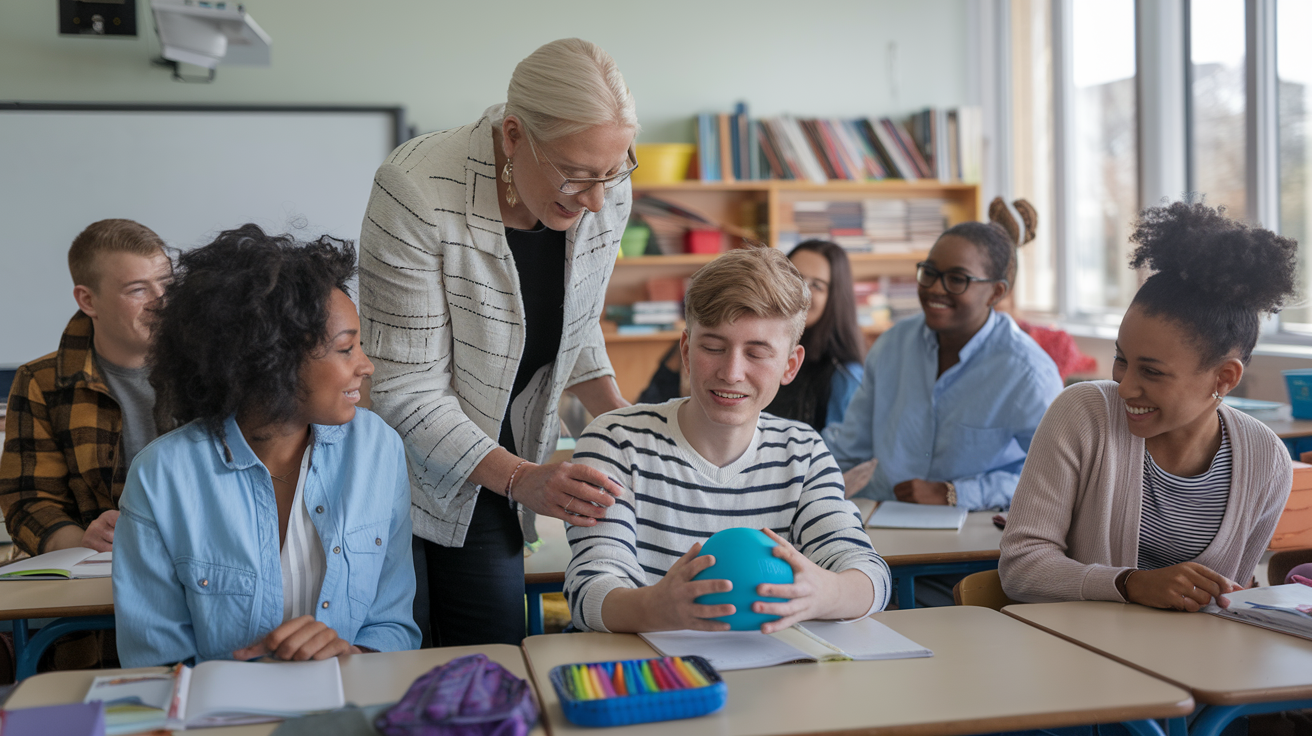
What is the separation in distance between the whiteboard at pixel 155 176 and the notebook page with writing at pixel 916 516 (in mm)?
3395

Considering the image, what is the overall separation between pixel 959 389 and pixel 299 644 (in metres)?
1.93

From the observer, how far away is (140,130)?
4.66 meters

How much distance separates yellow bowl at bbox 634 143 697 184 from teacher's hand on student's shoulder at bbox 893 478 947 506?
2.82 metres

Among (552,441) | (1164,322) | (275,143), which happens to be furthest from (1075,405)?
(275,143)

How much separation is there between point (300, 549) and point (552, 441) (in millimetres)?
582

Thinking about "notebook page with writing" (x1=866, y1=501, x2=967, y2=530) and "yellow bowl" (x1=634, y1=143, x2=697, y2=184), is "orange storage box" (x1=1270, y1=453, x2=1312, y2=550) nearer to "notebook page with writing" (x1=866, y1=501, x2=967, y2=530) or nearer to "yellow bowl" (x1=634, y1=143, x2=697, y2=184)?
"notebook page with writing" (x1=866, y1=501, x2=967, y2=530)

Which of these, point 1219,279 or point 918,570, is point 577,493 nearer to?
point 918,570

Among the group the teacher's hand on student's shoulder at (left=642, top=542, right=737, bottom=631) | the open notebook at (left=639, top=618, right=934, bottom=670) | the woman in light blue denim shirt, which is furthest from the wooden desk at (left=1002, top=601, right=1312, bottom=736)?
the woman in light blue denim shirt

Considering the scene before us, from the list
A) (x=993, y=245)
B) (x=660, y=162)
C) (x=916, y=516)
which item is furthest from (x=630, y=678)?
(x=660, y=162)

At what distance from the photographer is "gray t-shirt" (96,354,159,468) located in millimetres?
2451

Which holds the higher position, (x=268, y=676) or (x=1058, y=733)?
(x=268, y=676)

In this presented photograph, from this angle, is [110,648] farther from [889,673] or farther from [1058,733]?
[1058,733]

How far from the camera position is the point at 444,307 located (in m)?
1.77

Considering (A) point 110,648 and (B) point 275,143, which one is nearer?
(A) point 110,648
